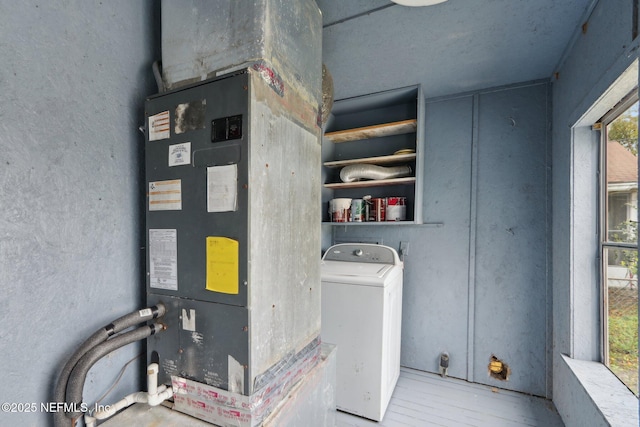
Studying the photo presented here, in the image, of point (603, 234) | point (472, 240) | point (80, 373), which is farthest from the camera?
point (472, 240)

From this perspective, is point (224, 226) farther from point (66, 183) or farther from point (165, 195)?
point (66, 183)

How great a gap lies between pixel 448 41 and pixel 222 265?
71.3 inches

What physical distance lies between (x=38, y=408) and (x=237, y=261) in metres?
0.66

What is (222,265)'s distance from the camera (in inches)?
32.1

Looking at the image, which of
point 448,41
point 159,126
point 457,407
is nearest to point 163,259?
point 159,126

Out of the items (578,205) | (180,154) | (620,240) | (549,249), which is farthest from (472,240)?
(180,154)

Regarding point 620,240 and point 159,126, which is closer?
point 159,126

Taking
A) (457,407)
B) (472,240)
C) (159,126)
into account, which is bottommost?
(457,407)

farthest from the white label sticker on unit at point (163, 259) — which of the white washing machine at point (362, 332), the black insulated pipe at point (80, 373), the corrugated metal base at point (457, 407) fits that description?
the corrugated metal base at point (457, 407)

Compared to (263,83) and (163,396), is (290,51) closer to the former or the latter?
(263,83)

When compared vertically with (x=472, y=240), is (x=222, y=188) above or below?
above

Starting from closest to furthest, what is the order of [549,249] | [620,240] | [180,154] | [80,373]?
[80,373]
[180,154]
[620,240]
[549,249]

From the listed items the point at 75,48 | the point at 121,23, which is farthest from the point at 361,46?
the point at 75,48

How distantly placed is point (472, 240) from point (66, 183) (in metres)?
2.50
